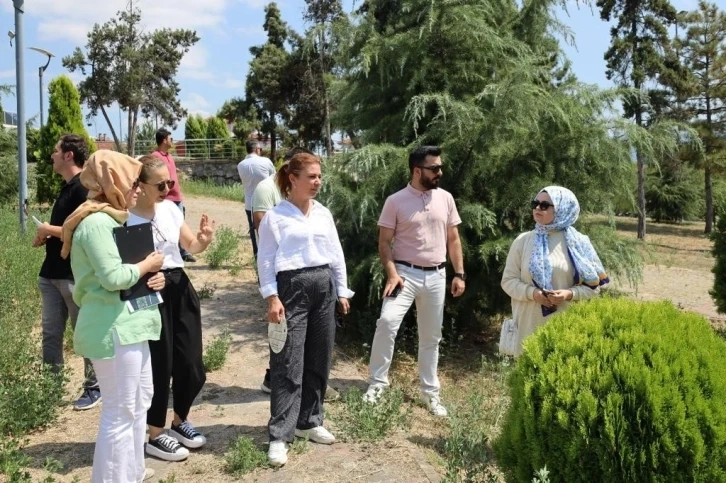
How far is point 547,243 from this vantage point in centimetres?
369

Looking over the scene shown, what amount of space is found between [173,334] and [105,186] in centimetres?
105

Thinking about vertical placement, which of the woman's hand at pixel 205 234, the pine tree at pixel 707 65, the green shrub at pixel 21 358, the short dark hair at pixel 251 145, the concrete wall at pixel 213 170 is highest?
the pine tree at pixel 707 65

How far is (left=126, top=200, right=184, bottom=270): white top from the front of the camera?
11.2 ft

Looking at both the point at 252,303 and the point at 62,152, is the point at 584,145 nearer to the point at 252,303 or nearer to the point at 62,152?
the point at 252,303

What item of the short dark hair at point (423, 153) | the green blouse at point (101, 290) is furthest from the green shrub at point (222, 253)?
the green blouse at point (101, 290)

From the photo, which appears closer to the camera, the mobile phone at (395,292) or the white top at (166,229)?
the white top at (166,229)

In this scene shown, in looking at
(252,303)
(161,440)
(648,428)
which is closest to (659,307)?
(648,428)

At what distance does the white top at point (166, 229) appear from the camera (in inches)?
134

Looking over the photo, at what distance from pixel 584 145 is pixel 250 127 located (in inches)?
1016

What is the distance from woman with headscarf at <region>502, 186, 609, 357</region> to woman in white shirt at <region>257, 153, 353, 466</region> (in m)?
1.18

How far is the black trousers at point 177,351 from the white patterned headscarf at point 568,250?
2025 millimetres

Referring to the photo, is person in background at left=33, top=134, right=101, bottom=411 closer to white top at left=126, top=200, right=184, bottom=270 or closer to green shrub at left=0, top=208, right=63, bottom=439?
green shrub at left=0, top=208, right=63, bottom=439

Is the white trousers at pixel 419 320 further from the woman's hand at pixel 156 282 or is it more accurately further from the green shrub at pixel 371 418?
the woman's hand at pixel 156 282

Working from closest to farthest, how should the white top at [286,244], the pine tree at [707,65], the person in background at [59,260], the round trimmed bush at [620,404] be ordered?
the round trimmed bush at [620,404], the white top at [286,244], the person in background at [59,260], the pine tree at [707,65]
